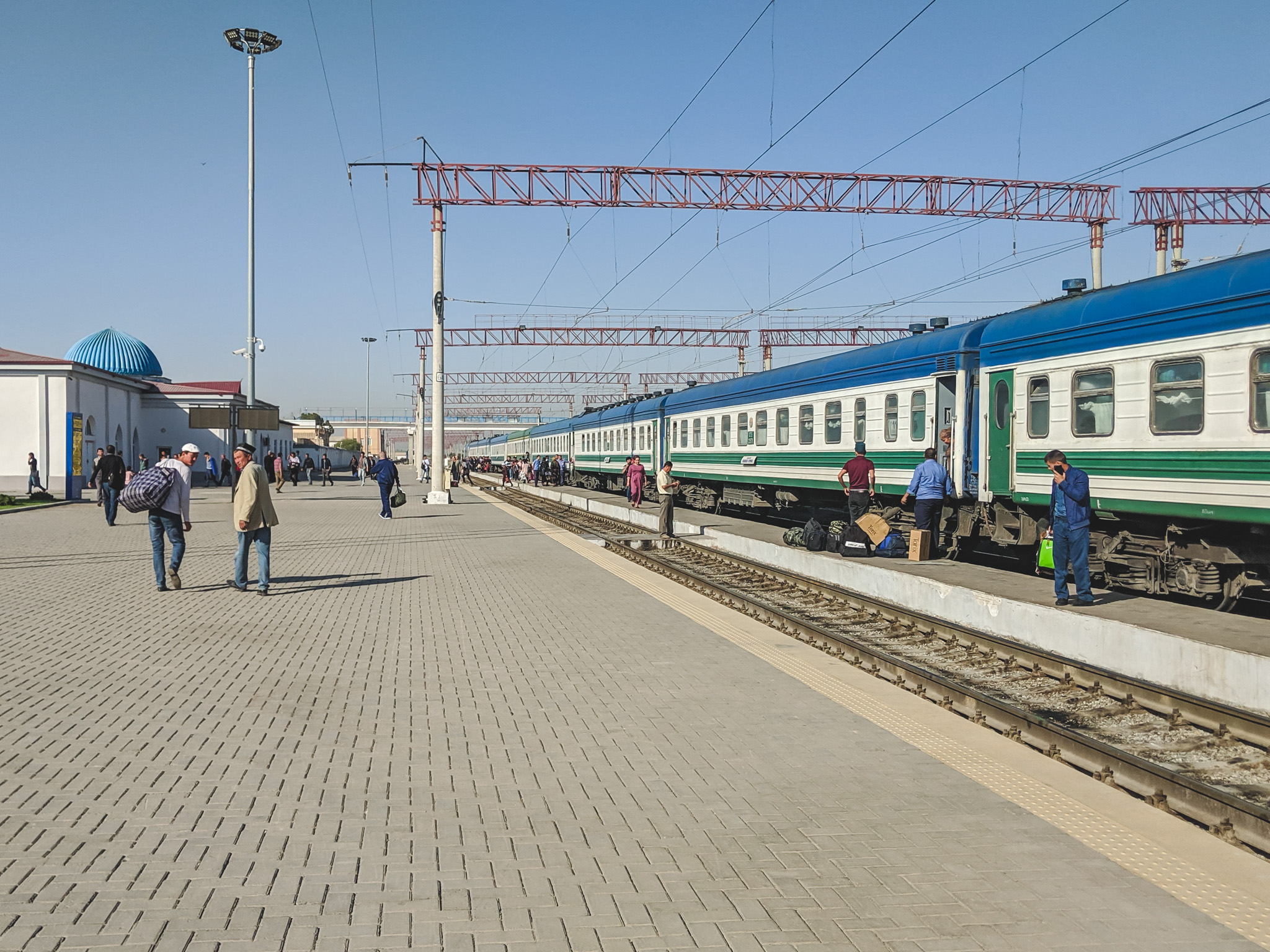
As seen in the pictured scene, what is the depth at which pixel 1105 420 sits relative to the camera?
13117 millimetres

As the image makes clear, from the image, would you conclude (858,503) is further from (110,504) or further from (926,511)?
(110,504)

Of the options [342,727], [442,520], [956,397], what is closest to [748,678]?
[342,727]

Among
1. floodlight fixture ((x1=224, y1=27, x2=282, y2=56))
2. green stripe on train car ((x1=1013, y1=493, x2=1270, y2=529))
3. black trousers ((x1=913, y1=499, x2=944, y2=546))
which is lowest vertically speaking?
black trousers ((x1=913, y1=499, x2=944, y2=546))

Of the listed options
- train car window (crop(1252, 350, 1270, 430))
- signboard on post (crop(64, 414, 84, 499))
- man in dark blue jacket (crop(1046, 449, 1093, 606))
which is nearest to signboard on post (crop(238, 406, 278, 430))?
signboard on post (crop(64, 414, 84, 499))

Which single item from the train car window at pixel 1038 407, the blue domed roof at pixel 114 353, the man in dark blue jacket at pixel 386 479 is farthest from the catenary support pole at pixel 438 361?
the blue domed roof at pixel 114 353

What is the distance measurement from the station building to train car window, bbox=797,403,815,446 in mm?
17069

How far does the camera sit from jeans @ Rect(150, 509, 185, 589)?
13242 mm

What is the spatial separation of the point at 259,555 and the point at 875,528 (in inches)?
358

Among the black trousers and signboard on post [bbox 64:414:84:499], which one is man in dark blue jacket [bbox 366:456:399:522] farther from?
signboard on post [bbox 64:414:84:499]

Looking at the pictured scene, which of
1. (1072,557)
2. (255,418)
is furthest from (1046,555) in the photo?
(255,418)

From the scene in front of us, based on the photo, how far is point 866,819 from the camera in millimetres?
5164

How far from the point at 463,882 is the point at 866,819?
1.93 m

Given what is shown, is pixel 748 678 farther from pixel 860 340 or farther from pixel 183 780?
pixel 860 340

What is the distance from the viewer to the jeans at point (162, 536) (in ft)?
43.4
